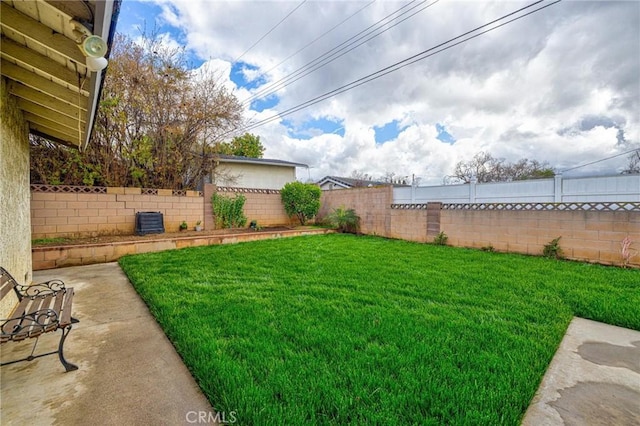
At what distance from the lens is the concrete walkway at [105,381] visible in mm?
1572

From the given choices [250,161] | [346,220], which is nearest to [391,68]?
[346,220]

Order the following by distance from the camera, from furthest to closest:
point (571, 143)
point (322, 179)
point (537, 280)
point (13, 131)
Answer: point (322, 179)
point (571, 143)
point (537, 280)
point (13, 131)

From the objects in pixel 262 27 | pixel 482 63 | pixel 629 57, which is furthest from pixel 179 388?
pixel 262 27

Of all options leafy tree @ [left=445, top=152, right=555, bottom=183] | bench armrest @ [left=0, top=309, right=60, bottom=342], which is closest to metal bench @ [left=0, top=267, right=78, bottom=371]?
bench armrest @ [left=0, top=309, right=60, bottom=342]

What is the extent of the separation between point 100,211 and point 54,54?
20.6 feet

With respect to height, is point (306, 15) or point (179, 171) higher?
point (306, 15)

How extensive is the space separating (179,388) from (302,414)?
92 centimetres

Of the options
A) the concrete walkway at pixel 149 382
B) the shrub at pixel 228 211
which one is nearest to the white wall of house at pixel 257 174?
the shrub at pixel 228 211

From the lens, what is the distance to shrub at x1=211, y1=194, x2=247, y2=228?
9148 mm

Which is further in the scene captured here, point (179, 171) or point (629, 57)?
point (179, 171)

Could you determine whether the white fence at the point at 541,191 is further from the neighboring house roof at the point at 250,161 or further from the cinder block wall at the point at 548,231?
the neighboring house roof at the point at 250,161

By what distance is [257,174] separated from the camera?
14906mm

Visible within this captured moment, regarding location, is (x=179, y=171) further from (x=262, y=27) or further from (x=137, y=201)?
(x=262, y=27)

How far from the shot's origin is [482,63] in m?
7.86
